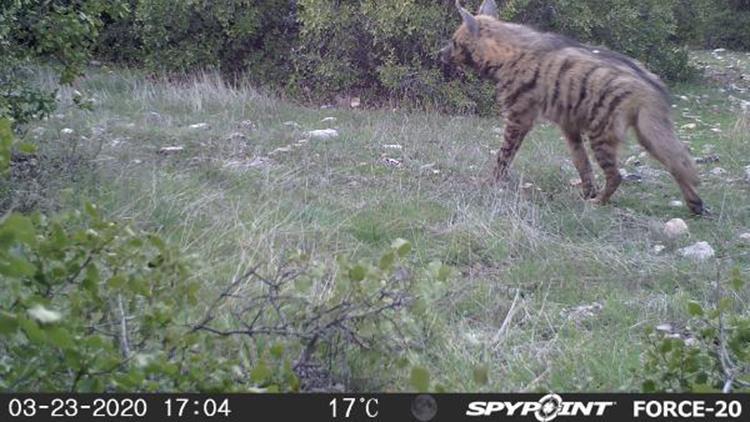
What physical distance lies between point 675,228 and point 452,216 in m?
1.50

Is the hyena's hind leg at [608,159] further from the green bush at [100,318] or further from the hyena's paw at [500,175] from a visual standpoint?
the green bush at [100,318]

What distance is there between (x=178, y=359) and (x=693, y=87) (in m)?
12.5

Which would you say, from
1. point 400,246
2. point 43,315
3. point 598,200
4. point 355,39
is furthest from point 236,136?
point 43,315

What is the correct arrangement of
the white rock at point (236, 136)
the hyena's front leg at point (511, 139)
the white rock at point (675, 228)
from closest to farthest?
the white rock at point (675, 228) → the hyena's front leg at point (511, 139) → the white rock at point (236, 136)

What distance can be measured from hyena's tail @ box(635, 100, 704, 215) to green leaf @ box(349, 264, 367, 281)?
4.45m

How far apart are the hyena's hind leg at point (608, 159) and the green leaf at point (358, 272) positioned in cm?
442

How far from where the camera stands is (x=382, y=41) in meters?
12.1

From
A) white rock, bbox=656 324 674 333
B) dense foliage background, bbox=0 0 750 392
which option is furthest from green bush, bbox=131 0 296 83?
white rock, bbox=656 324 674 333

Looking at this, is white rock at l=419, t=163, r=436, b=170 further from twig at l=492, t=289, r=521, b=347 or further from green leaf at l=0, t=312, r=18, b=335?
green leaf at l=0, t=312, r=18, b=335

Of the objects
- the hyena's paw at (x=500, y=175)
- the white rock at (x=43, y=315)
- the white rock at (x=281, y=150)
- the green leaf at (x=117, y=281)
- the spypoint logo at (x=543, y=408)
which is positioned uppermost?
the white rock at (x=43, y=315)

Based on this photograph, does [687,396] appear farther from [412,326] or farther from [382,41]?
[382,41]

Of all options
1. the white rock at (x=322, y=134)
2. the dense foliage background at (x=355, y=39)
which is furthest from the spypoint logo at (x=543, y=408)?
the dense foliage background at (x=355, y=39)

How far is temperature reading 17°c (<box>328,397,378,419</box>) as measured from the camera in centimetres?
315

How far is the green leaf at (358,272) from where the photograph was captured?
3.53m
